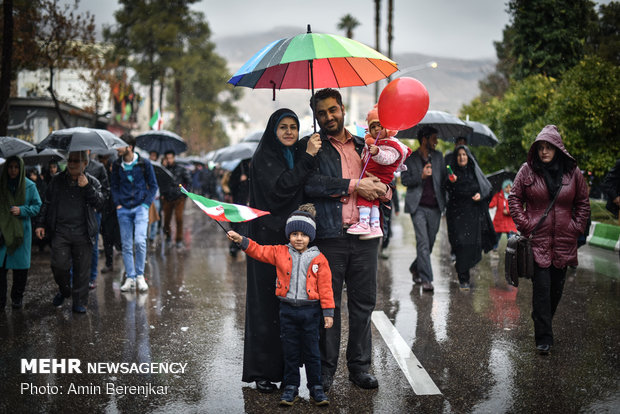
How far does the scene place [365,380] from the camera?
4.52 meters

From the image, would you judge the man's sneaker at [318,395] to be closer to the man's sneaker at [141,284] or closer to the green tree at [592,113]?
the man's sneaker at [141,284]

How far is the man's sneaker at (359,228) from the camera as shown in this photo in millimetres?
4463

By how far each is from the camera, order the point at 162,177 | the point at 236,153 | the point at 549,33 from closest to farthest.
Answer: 1. the point at 162,177
2. the point at 236,153
3. the point at 549,33

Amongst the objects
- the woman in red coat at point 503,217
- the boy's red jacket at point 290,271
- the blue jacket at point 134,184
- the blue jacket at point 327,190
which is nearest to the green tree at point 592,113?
the woman in red coat at point 503,217

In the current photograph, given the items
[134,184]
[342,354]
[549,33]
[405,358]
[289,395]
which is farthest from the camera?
[549,33]

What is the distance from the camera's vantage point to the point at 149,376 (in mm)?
4852

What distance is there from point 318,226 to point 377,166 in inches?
24.3

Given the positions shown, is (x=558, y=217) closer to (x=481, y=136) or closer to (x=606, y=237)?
(x=481, y=136)

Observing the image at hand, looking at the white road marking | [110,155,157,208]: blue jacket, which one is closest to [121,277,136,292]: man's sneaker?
[110,155,157,208]: blue jacket

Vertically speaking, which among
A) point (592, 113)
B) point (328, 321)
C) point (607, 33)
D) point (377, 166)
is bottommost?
point (328, 321)

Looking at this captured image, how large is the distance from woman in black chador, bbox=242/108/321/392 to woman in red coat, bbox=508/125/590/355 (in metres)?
2.37

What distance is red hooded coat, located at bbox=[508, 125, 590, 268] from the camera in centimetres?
548

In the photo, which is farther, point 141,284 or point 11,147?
point 141,284

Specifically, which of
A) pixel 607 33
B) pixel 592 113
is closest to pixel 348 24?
pixel 607 33
